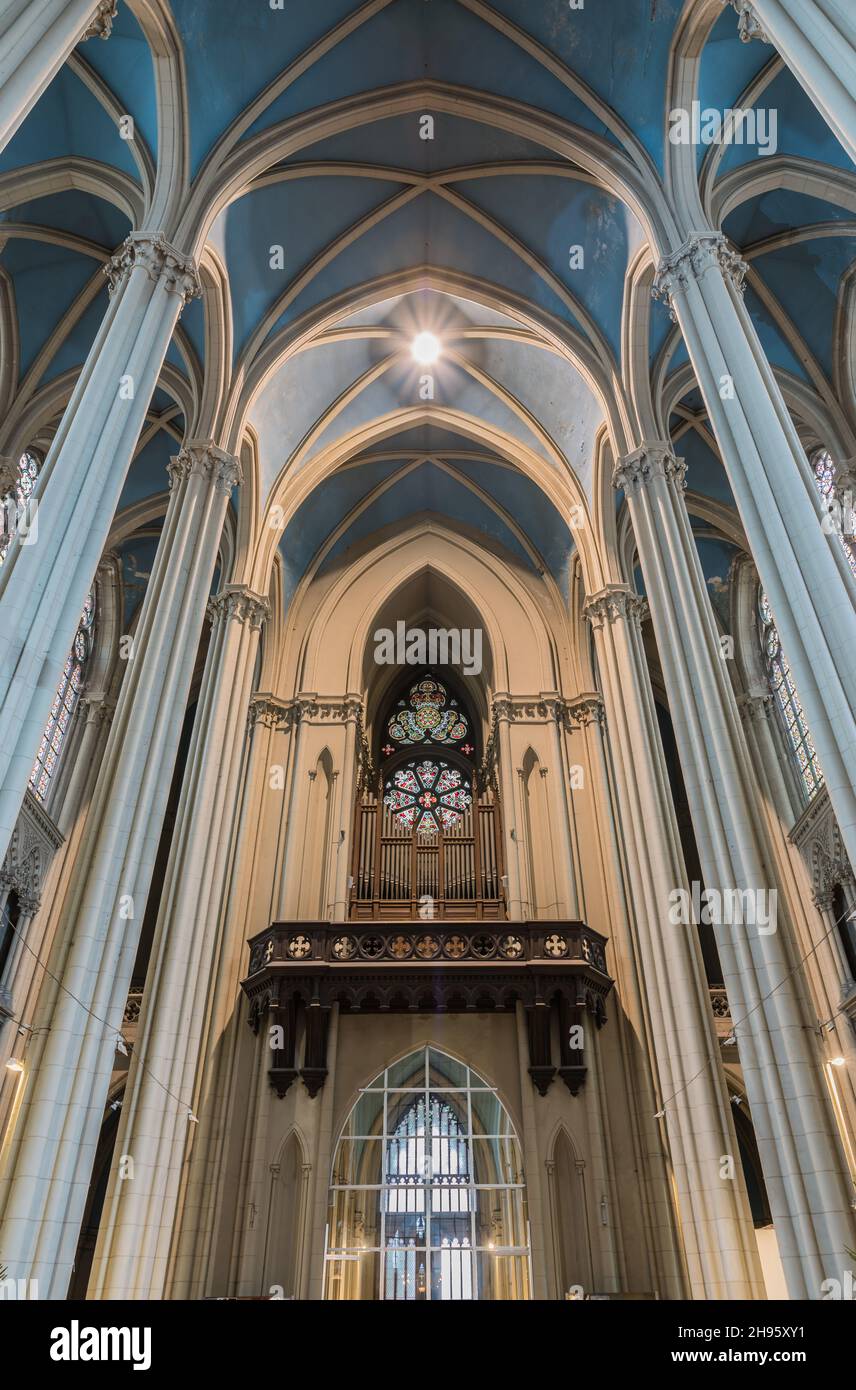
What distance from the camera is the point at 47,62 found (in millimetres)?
7648

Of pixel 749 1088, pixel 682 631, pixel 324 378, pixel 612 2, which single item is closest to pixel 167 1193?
pixel 749 1088

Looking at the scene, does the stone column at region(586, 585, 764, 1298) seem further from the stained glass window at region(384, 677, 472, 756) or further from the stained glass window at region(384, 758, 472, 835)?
the stained glass window at region(384, 677, 472, 756)

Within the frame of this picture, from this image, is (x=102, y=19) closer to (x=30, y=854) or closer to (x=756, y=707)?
(x=30, y=854)

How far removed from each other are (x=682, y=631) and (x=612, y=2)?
8.59 m

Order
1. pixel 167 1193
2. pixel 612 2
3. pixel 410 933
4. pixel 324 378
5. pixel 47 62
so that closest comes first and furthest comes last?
pixel 47 62
pixel 167 1193
pixel 612 2
pixel 410 933
pixel 324 378

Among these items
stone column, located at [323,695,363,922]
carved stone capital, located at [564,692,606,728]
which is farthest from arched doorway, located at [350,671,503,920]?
carved stone capital, located at [564,692,606,728]

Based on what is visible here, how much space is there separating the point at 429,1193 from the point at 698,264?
13602 mm

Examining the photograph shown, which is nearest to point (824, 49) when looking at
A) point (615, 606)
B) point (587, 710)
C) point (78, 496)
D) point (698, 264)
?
point (698, 264)

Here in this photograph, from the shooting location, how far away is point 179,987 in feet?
38.1

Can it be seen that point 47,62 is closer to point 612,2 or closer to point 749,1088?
point 612,2

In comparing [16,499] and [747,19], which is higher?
[16,499]

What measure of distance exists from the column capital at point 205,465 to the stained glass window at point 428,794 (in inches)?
343

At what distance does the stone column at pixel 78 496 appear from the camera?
22.6 ft

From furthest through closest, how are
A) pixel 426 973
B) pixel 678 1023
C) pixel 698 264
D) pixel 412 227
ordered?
1. pixel 412 227
2. pixel 426 973
3. pixel 678 1023
4. pixel 698 264
